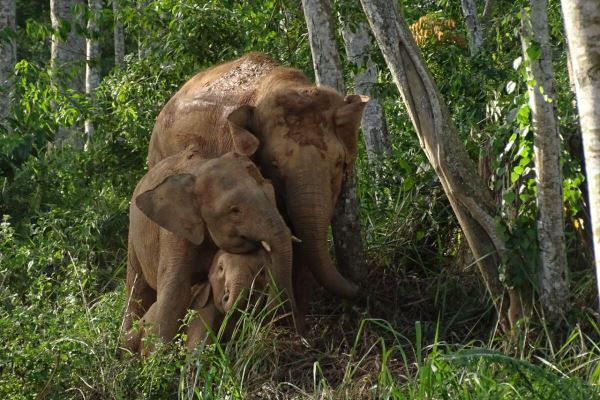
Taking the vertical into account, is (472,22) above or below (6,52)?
below

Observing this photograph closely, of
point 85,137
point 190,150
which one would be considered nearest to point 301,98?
point 190,150

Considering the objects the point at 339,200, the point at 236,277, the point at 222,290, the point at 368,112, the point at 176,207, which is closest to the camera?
the point at 236,277

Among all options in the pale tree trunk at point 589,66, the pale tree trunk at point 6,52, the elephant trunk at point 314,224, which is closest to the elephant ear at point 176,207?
the elephant trunk at point 314,224

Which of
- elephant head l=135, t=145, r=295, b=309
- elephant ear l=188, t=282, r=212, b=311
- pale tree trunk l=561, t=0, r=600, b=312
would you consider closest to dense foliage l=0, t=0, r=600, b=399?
elephant ear l=188, t=282, r=212, b=311

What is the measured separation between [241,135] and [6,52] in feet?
20.0

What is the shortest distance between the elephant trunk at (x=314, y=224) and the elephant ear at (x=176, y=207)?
2.28 feet

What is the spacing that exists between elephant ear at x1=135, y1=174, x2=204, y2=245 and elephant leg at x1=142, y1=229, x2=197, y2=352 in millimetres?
89

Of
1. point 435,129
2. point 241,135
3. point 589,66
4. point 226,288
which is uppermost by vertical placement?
point 589,66

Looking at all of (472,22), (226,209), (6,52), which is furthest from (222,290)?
→ (6,52)

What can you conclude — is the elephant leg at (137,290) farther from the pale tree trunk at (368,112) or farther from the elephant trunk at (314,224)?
the pale tree trunk at (368,112)

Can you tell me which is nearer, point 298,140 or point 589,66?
point 589,66

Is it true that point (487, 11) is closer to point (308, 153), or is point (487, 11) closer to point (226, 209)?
point (308, 153)

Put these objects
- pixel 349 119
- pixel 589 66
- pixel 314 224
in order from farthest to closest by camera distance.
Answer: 1. pixel 349 119
2. pixel 314 224
3. pixel 589 66

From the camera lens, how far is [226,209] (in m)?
8.95
